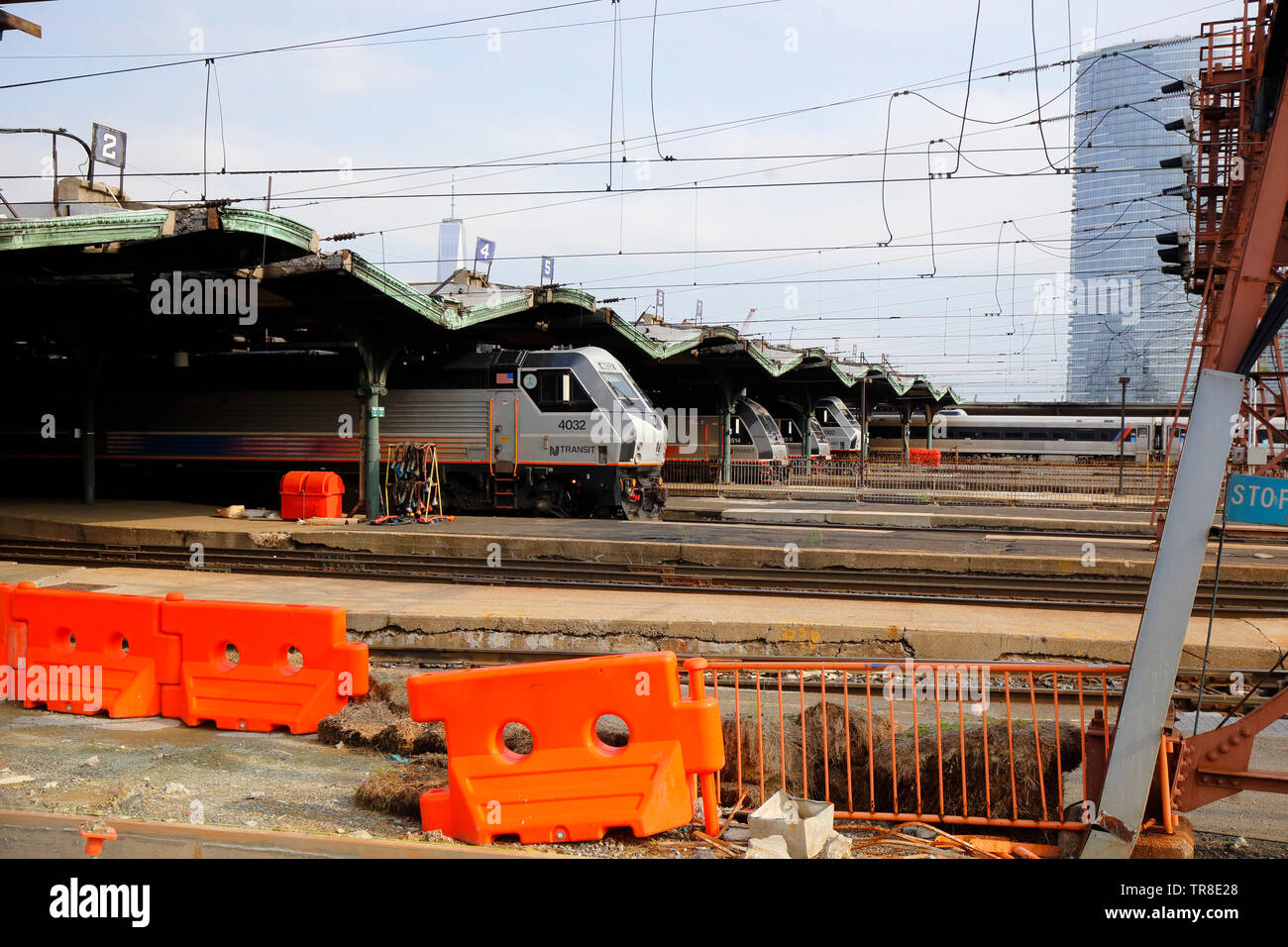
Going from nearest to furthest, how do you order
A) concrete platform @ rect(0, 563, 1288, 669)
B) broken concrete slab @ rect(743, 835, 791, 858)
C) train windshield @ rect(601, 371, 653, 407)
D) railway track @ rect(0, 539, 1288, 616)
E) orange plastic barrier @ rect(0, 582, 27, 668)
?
broken concrete slab @ rect(743, 835, 791, 858)
orange plastic barrier @ rect(0, 582, 27, 668)
concrete platform @ rect(0, 563, 1288, 669)
railway track @ rect(0, 539, 1288, 616)
train windshield @ rect(601, 371, 653, 407)

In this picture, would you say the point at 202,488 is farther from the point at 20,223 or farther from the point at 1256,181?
the point at 1256,181

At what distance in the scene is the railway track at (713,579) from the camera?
13.5m

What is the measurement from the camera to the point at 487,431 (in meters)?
22.4

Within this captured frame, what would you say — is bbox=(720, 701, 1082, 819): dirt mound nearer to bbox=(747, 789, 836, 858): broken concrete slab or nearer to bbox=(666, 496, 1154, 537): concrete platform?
bbox=(747, 789, 836, 858): broken concrete slab

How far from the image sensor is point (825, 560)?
636 inches

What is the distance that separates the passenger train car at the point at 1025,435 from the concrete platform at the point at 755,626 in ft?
163

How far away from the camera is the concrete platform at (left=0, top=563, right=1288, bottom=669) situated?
10.8 meters

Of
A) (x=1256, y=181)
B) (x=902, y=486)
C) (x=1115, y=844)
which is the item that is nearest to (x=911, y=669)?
(x=1115, y=844)

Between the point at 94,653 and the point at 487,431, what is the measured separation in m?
14.4

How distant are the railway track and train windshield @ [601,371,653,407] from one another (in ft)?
20.9

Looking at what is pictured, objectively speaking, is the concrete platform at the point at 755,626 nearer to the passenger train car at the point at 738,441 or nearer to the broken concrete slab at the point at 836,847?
the broken concrete slab at the point at 836,847
